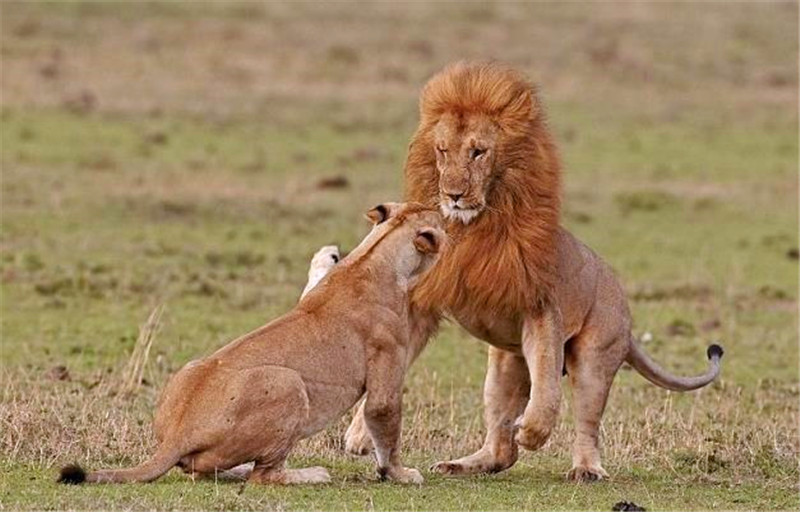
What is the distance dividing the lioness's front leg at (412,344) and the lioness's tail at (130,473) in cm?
126

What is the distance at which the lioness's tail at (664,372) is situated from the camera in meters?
8.58

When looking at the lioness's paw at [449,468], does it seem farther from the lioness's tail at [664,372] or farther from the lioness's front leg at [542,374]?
the lioness's tail at [664,372]

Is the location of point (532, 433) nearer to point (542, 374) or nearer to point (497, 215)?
point (542, 374)

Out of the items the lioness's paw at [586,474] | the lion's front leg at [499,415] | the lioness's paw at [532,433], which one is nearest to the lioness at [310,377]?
the lioness's paw at [532,433]

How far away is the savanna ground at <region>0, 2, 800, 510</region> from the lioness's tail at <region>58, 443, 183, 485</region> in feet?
0.21

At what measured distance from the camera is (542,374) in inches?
300

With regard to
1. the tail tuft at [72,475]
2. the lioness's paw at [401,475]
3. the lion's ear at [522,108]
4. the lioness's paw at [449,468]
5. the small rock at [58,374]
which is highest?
A: the lion's ear at [522,108]

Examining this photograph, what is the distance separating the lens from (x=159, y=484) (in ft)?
22.4

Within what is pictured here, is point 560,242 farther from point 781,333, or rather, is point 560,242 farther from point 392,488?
point 781,333

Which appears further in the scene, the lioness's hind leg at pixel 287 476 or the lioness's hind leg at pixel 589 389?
the lioness's hind leg at pixel 589 389

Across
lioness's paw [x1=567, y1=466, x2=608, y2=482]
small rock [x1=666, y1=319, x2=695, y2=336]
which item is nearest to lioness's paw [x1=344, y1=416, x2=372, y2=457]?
lioness's paw [x1=567, y1=466, x2=608, y2=482]

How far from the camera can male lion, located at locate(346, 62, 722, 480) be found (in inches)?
300

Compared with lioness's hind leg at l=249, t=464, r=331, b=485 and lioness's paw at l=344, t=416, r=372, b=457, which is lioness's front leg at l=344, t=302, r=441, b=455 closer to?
lioness's paw at l=344, t=416, r=372, b=457

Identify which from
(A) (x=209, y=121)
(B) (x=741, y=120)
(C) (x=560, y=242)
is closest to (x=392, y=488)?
(C) (x=560, y=242)
